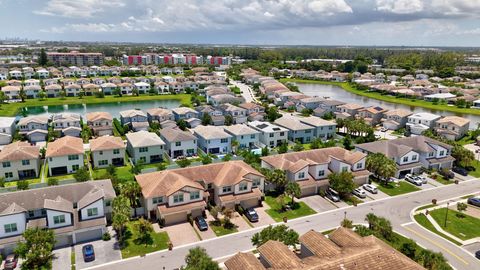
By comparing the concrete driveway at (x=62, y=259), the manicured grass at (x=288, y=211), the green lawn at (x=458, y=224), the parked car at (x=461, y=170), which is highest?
the parked car at (x=461, y=170)

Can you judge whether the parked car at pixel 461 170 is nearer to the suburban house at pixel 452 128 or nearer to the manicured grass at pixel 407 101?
the suburban house at pixel 452 128

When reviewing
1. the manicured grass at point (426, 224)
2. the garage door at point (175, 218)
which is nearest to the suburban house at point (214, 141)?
the garage door at point (175, 218)

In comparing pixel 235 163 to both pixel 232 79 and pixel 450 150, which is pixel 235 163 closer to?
pixel 450 150

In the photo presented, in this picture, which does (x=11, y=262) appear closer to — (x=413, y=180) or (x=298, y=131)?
(x=413, y=180)

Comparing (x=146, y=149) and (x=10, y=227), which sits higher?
(x=146, y=149)

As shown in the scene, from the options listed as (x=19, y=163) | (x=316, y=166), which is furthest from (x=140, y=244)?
(x=19, y=163)

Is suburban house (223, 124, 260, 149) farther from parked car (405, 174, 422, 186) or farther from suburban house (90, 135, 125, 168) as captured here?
parked car (405, 174, 422, 186)

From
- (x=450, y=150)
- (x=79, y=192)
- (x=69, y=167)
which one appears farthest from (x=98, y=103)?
(x=450, y=150)
